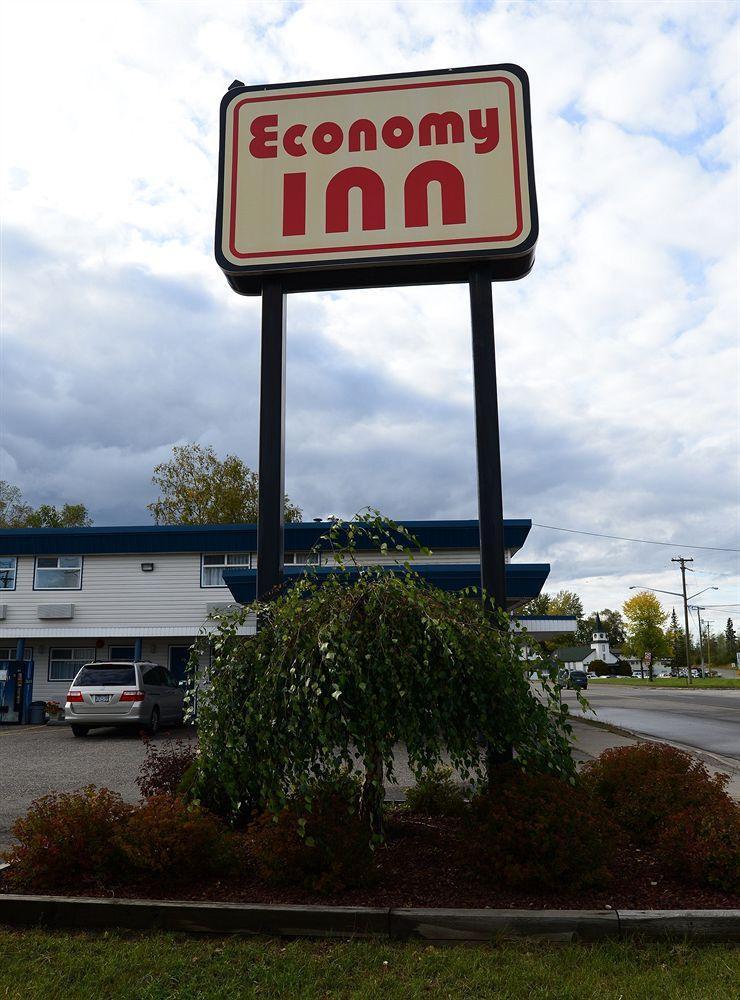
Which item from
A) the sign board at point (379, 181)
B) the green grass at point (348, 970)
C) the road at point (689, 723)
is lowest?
the road at point (689, 723)

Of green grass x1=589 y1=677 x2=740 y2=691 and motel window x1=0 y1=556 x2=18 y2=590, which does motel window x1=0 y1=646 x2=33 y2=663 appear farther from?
green grass x1=589 y1=677 x2=740 y2=691

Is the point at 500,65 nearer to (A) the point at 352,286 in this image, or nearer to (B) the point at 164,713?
(A) the point at 352,286

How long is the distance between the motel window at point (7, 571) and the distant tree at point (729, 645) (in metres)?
124

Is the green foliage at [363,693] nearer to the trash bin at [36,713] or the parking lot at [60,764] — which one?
the parking lot at [60,764]

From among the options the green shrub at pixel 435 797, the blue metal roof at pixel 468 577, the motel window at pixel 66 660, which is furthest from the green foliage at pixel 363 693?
the motel window at pixel 66 660

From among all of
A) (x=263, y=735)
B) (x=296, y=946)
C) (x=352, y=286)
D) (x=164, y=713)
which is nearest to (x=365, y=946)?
(x=296, y=946)

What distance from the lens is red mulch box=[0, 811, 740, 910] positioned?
488 centimetres

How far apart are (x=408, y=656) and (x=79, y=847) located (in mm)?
2455

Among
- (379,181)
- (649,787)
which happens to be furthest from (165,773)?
(379,181)

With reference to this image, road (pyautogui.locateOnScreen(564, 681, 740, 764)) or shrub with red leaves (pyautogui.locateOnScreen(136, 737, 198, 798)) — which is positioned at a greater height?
shrub with red leaves (pyautogui.locateOnScreen(136, 737, 198, 798))

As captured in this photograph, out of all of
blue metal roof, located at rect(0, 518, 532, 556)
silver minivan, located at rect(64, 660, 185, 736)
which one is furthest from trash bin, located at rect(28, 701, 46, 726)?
silver minivan, located at rect(64, 660, 185, 736)

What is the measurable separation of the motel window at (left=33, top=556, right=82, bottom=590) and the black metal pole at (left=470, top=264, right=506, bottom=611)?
20.0 metres

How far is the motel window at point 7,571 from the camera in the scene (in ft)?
81.4

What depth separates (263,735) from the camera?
5109 mm
